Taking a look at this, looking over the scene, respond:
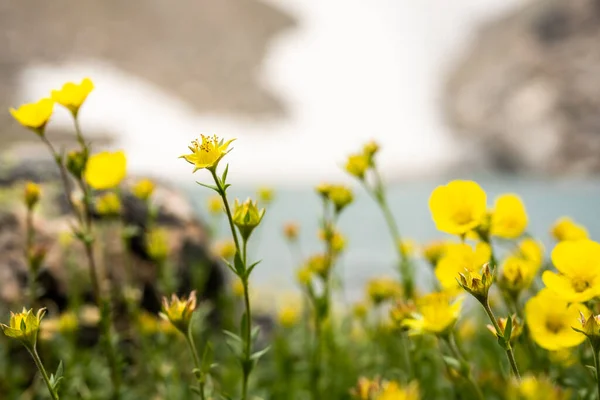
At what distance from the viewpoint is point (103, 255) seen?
6.21 ft

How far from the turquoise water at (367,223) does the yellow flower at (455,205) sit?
1899 mm

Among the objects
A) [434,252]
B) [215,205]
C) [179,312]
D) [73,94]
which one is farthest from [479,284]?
[215,205]

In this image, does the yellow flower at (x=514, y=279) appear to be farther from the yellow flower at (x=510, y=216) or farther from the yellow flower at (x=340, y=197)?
the yellow flower at (x=340, y=197)

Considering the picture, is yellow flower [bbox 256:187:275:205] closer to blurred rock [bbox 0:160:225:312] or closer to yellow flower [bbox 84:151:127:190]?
blurred rock [bbox 0:160:225:312]

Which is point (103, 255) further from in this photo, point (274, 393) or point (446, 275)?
point (446, 275)

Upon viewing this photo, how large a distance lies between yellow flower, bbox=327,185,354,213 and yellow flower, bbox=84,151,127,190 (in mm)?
476

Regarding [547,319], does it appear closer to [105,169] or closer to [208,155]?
[208,155]

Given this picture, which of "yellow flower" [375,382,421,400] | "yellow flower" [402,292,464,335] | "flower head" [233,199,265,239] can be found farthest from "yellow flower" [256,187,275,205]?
"yellow flower" [375,382,421,400]

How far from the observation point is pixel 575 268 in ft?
2.11

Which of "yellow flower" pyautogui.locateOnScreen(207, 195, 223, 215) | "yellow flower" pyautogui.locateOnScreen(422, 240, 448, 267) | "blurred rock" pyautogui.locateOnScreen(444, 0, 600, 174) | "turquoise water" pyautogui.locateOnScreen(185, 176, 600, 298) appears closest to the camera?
"yellow flower" pyautogui.locateOnScreen(422, 240, 448, 267)

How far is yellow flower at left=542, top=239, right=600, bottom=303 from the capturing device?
0.62 meters

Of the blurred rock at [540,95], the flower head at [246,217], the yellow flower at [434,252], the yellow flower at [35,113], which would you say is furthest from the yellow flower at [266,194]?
the blurred rock at [540,95]

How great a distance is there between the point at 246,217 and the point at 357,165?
55 centimetres

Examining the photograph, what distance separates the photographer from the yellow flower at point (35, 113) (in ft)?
2.92
